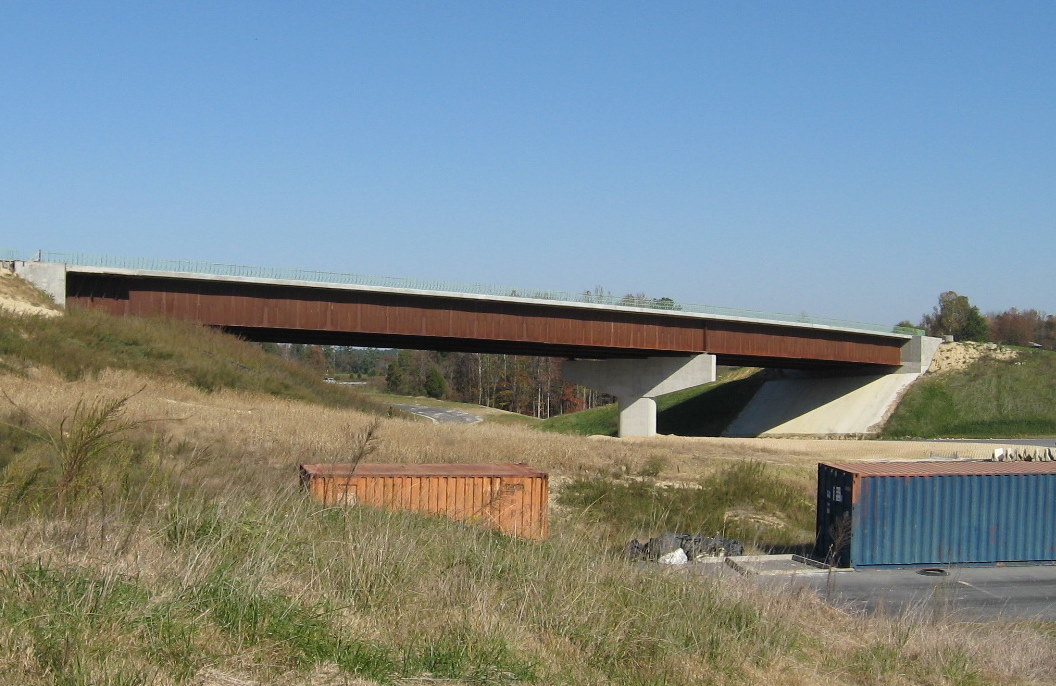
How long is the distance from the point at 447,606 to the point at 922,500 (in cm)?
1630

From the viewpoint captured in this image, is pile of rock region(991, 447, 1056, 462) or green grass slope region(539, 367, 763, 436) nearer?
pile of rock region(991, 447, 1056, 462)

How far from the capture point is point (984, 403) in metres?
66.9

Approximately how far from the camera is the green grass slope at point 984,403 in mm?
63938

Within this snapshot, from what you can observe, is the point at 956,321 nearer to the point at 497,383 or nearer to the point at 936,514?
the point at 497,383

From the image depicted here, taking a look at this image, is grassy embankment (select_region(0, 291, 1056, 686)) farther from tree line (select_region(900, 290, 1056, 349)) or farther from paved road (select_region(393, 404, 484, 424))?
tree line (select_region(900, 290, 1056, 349))

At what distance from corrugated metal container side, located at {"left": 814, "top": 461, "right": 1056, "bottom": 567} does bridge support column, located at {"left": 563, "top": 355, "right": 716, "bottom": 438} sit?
3665 cm

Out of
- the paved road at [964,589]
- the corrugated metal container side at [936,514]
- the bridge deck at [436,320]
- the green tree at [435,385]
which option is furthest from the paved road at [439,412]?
the paved road at [964,589]

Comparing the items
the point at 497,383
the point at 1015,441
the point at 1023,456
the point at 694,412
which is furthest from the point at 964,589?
the point at 497,383

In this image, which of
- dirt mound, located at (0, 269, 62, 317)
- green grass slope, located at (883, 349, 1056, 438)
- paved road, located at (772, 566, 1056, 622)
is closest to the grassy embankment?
paved road, located at (772, 566, 1056, 622)

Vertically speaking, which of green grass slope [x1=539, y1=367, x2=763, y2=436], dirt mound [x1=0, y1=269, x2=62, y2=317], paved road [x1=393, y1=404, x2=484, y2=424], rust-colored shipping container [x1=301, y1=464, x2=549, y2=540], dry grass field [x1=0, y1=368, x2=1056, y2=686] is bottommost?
paved road [x1=393, y1=404, x2=484, y2=424]

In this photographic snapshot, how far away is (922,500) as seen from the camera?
2027cm

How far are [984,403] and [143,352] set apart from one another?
5710 centimetres

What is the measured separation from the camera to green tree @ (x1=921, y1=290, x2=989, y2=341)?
119750mm

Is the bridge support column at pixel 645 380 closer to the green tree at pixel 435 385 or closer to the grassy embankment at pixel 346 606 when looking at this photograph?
the grassy embankment at pixel 346 606
